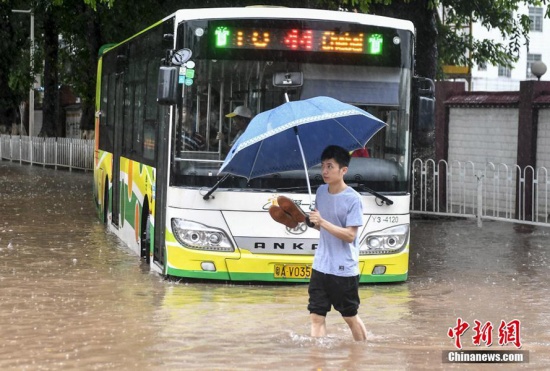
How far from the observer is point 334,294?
945cm

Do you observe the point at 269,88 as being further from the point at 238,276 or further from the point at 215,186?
the point at 238,276

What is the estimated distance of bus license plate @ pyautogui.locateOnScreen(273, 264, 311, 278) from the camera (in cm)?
1312

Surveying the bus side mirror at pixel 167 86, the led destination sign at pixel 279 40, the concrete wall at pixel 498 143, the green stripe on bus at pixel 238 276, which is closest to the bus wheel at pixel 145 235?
the green stripe on bus at pixel 238 276

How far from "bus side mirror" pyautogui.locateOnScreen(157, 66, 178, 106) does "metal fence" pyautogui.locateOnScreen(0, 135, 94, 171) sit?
3126 centimetres

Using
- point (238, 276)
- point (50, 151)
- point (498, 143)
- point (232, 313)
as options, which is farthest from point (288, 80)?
point (50, 151)

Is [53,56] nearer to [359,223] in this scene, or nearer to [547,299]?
[547,299]

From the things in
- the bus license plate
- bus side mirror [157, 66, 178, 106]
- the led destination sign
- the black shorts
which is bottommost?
the bus license plate

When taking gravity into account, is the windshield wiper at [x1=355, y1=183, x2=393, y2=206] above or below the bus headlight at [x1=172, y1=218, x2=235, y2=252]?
above

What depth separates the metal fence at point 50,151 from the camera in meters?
44.7

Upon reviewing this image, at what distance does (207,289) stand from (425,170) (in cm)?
1188

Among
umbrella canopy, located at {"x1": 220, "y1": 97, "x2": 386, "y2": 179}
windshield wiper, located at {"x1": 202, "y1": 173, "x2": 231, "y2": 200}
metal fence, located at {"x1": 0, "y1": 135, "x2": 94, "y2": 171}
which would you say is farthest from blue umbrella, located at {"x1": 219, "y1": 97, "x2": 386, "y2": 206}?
metal fence, located at {"x1": 0, "y1": 135, "x2": 94, "y2": 171}

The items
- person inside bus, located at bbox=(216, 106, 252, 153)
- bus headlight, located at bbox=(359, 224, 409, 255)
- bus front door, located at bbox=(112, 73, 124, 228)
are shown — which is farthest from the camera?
bus front door, located at bbox=(112, 73, 124, 228)

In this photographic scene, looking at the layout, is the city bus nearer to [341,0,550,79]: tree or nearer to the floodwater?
the floodwater

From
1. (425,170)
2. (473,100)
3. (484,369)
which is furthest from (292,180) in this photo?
(473,100)
